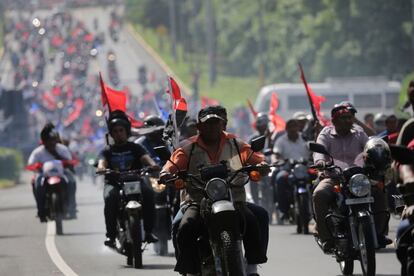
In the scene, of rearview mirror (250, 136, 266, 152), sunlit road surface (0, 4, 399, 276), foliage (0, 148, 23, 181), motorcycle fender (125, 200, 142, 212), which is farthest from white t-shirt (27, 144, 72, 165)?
foliage (0, 148, 23, 181)

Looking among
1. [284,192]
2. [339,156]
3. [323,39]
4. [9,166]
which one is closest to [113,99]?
[284,192]

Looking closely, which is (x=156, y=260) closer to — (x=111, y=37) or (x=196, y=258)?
(x=196, y=258)

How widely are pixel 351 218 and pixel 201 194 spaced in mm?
2461

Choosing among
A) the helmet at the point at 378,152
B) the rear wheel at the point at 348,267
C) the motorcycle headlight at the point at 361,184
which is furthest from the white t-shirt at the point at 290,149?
the helmet at the point at 378,152

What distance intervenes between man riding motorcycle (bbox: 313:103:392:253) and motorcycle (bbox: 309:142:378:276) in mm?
90

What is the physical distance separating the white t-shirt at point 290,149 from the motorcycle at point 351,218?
768 cm

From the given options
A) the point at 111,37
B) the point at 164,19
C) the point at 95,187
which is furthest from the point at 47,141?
the point at 164,19

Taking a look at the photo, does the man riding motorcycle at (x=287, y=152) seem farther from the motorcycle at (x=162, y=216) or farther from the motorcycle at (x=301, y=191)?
the motorcycle at (x=162, y=216)

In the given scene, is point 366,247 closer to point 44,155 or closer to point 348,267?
point 348,267

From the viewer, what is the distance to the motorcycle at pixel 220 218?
1137cm

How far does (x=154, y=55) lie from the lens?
120 m

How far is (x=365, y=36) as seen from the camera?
74125 millimetres

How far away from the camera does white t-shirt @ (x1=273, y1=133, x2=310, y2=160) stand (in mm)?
22484

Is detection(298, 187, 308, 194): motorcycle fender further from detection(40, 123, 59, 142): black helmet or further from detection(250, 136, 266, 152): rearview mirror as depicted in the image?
detection(250, 136, 266, 152): rearview mirror
